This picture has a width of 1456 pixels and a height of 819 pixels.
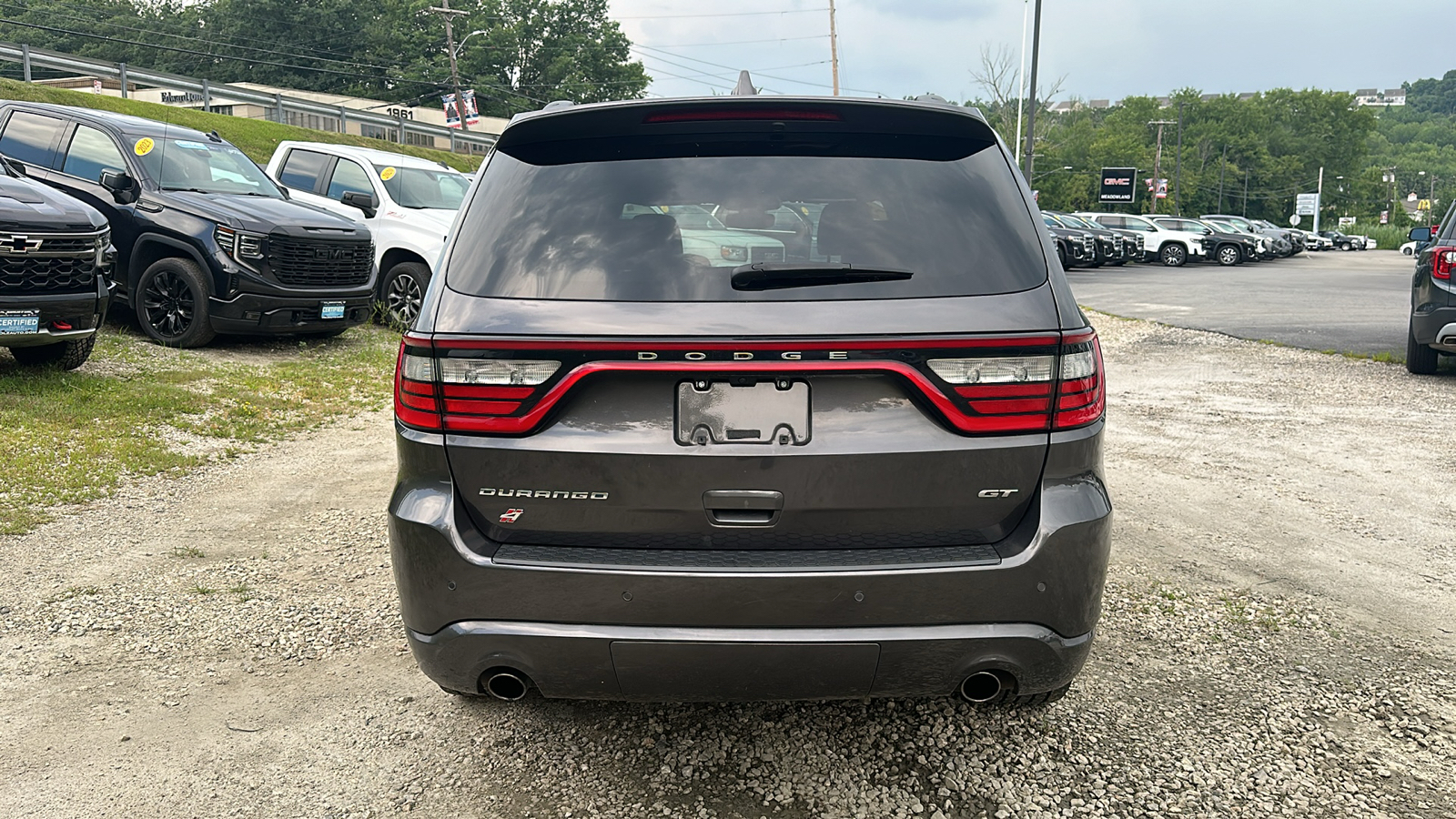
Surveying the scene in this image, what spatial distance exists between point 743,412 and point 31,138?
10.4 m

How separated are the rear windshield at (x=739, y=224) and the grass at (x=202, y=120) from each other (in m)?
22.8

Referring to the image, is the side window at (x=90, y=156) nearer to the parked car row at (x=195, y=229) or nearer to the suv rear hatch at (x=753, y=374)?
the parked car row at (x=195, y=229)

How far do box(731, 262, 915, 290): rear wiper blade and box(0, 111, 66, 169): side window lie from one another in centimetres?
997

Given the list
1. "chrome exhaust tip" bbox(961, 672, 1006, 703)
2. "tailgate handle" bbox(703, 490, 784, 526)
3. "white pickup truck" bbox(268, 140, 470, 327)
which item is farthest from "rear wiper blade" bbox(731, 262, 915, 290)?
"white pickup truck" bbox(268, 140, 470, 327)

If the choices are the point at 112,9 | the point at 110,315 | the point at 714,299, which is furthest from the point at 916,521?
the point at 112,9

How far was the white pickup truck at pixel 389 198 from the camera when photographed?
12.1m

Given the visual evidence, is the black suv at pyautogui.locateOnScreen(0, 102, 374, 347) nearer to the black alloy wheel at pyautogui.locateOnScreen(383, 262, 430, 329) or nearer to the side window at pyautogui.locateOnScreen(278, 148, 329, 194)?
the black alloy wheel at pyautogui.locateOnScreen(383, 262, 430, 329)

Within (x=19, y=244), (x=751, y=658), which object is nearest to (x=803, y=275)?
(x=751, y=658)

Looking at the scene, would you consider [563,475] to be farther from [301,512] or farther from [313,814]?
[301,512]

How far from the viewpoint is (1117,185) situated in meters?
62.0

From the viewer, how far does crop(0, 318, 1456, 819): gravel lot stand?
9.48 ft

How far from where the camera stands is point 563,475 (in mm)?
2469

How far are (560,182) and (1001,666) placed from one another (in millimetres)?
1617

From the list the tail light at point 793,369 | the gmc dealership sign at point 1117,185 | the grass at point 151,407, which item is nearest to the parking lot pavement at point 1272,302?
the grass at point 151,407
